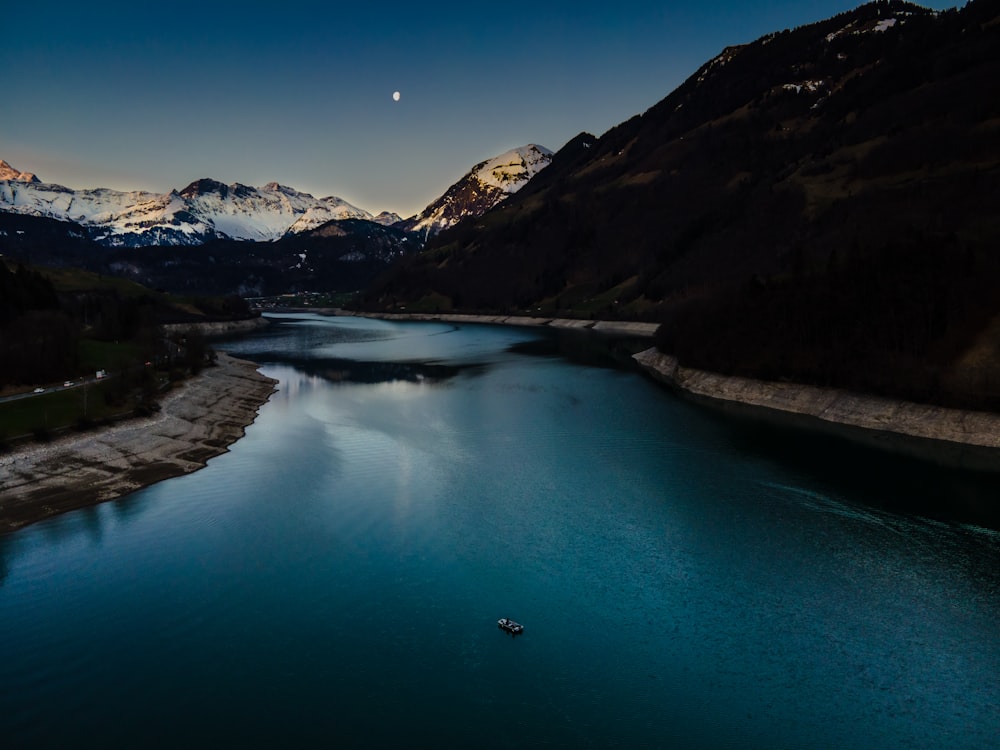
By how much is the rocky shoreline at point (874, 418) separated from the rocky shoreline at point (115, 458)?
5935 centimetres

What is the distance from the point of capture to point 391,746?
68.4 feet

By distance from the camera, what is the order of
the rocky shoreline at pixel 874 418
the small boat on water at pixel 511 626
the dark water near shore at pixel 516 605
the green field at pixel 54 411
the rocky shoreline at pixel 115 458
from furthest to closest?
Result: the rocky shoreline at pixel 874 418 < the green field at pixel 54 411 < the rocky shoreline at pixel 115 458 < the small boat on water at pixel 511 626 < the dark water near shore at pixel 516 605

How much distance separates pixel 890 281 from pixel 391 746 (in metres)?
74.1

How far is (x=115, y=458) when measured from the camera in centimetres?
5169

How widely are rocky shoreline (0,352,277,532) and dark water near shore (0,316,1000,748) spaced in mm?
2529

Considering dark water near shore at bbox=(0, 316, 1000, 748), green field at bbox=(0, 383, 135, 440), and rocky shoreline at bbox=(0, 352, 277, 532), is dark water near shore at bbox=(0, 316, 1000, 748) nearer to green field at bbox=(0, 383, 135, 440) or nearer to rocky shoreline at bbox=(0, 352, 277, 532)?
rocky shoreline at bbox=(0, 352, 277, 532)

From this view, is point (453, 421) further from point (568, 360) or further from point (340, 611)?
point (568, 360)

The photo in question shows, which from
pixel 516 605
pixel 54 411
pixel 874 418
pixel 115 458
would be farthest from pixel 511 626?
pixel 874 418

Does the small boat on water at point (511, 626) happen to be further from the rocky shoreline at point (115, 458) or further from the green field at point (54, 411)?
the green field at point (54, 411)

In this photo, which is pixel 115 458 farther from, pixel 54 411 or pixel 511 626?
pixel 511 626

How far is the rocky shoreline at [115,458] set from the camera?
43.2 metres

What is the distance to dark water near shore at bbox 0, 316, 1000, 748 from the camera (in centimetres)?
2219

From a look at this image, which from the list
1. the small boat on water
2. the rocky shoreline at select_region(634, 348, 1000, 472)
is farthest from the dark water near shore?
the rocky shoreline at select_region(634, 348, 1000, 472)

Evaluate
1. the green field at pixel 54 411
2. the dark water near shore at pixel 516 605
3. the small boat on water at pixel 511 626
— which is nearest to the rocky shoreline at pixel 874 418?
the dark water near shore at pixel 516 605
